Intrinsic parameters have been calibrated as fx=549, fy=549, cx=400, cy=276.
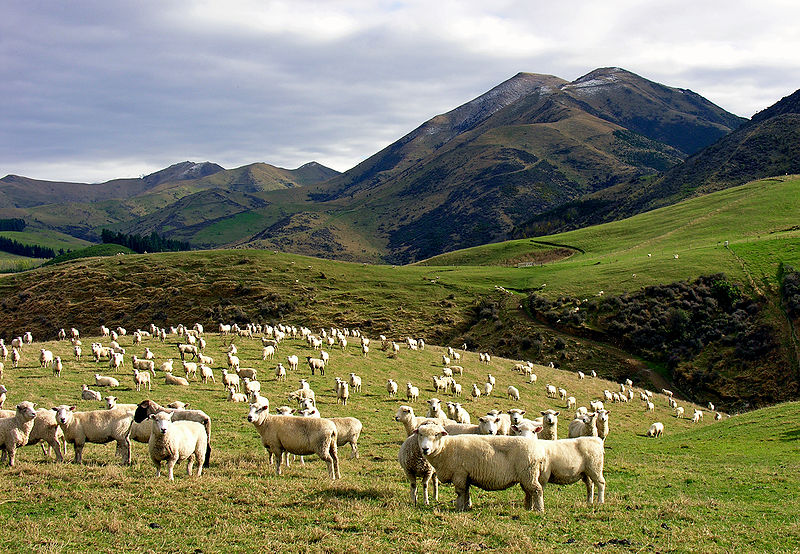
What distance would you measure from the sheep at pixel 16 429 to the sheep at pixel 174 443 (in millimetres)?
3834

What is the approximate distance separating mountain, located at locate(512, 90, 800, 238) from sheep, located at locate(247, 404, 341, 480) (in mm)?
158563

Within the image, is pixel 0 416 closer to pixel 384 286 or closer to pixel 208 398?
pixel 208 398

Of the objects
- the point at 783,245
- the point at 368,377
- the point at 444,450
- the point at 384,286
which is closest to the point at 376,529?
the point at 444,450

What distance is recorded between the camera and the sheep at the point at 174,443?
13734 millimetres

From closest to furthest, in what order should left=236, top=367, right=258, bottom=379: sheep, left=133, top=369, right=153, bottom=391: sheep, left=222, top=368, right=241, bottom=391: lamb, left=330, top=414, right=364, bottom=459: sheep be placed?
left=330, top=414, right=364, bottom=459: sheep, left=133, top=369, right=153, bottom=391: sheep, left=222, top=368, right=241, bottom=391: lamb, left=236, top=367, right=258, bottom=379: sheep

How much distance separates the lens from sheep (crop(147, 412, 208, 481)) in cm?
1373

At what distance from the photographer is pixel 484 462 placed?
12.3m

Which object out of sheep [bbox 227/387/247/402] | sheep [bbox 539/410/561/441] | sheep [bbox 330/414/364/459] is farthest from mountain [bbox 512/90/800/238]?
sheep [bbox 330/414/364/459]

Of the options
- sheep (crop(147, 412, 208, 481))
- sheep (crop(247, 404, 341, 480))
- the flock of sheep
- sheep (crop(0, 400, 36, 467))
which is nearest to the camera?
the flock of sheep

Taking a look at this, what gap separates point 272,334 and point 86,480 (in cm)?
3873

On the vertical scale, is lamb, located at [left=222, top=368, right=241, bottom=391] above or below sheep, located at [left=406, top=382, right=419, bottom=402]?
above

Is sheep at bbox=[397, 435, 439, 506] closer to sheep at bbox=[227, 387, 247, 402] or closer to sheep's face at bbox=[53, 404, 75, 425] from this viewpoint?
sheep's face at bbox=[53, 404, 75, 425]

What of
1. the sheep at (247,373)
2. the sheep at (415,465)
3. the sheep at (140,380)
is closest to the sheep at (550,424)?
the sheep at (415,465)

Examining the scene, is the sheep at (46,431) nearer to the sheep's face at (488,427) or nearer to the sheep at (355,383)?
the sheep's face at (488,427)
